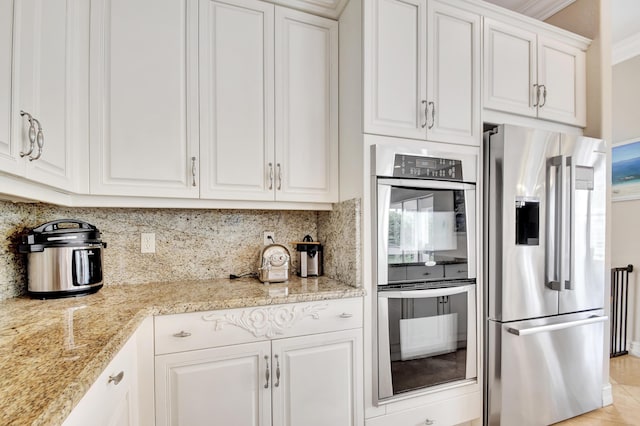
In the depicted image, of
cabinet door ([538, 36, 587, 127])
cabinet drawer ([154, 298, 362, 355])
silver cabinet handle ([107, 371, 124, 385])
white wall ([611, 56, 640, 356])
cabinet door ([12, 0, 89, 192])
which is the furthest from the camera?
white wall ([611, 56, 640, 356])

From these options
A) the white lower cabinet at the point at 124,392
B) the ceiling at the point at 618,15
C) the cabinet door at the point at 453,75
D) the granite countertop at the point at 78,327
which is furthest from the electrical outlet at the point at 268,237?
the ceiling at the point at 618,15

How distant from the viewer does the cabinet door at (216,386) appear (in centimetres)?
135

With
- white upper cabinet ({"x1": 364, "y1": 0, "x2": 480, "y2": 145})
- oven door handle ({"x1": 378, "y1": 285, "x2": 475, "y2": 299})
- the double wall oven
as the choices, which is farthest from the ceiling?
oven door handle ({"x1": 378, "y1": 285, "x2": 475, "y2": 299})

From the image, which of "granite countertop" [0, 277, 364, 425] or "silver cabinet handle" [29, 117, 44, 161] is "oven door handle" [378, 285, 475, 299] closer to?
"granite countertop" [0, 277, 364, 425]

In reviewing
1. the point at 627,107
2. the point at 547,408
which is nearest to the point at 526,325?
the point at 547,408

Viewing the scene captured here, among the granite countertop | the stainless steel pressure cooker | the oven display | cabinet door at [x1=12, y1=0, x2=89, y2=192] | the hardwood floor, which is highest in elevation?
cabinet door at [x1=12, y1=0, x2=89, y2=192]

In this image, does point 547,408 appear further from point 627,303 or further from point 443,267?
point 627,303

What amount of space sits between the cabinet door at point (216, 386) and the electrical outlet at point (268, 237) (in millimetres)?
765

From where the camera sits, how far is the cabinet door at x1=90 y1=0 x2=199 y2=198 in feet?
5.05

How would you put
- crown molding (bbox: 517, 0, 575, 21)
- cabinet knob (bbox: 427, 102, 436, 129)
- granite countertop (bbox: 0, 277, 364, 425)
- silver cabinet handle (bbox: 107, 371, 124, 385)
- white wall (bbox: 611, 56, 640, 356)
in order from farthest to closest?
white wall (bbox: 611, 56, 640, 356) < crown molding (bbox: 517, 0, 575, 21) < cabinet knob (bbox: 427, 102, 436, 129) < silver cabinet handle (bbox: 107, 371, 124, 385) < granite countertop (bbox: 0, 277, 364, 425)

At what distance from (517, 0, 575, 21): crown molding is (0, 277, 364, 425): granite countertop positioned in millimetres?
2597

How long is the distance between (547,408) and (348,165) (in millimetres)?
1926

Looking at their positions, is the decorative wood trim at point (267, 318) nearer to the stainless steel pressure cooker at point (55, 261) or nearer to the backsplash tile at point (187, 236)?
the backsplash tile at point (187, 236)

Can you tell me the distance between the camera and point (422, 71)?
180 cm
